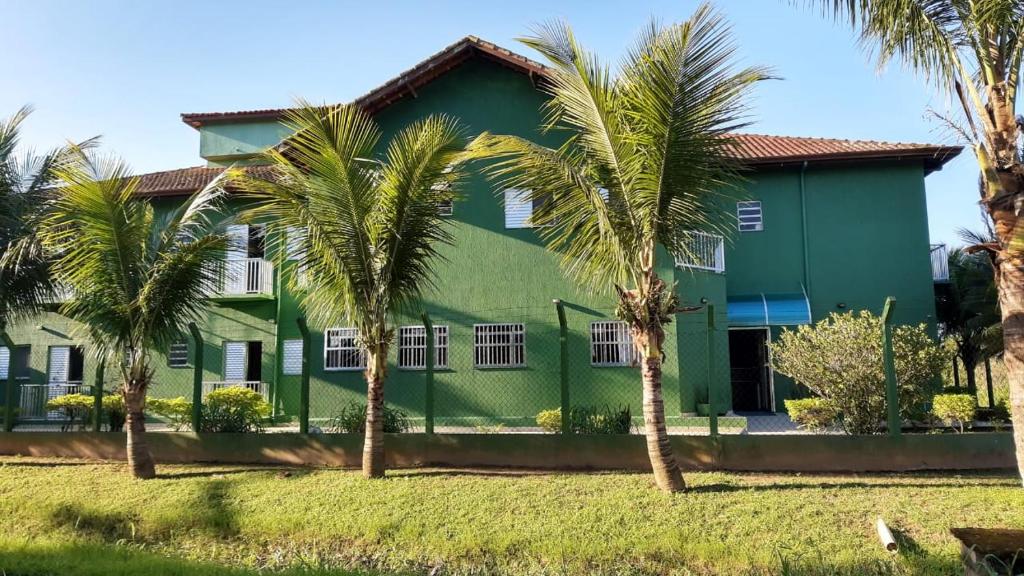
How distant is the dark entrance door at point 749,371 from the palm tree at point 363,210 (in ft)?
36.2

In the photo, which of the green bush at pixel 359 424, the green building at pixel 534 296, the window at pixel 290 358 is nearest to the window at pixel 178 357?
the green building at pixel 534 296

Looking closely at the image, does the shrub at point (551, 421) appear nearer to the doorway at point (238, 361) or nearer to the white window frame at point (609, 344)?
the white window frame at point (609, 344)

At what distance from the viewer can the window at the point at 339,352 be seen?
52.1 feet

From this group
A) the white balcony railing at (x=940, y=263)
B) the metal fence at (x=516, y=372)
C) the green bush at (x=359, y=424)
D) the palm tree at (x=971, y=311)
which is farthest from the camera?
the white balcony railing at (x=940, y=263)

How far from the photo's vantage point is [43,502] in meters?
9.02

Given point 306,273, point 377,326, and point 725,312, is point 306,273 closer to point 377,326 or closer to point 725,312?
point 377,326

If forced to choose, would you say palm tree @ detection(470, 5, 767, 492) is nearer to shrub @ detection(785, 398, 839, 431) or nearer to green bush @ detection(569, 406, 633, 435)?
green bush @ detection(569, 406, 633, 435)

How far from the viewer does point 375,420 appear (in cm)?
929

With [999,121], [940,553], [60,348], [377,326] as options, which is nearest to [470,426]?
[377,326]

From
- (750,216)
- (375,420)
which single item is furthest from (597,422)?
(750,216)

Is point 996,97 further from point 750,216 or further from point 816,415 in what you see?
point 750,216

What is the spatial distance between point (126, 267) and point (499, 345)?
25.3 feet

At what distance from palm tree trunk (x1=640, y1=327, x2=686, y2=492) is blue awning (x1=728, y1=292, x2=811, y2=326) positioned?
8.94m

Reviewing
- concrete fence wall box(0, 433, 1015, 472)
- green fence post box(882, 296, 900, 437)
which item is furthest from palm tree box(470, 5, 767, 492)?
green fence post box(882, 296, 900, 437)
